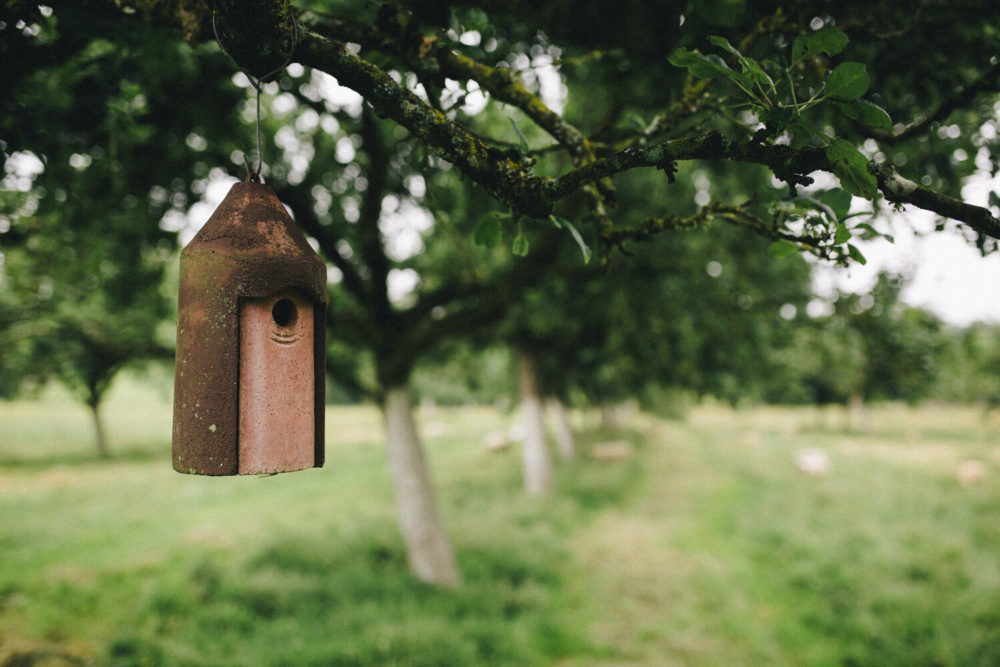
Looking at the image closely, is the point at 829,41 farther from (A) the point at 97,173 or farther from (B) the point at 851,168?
(A) the point at 97,173

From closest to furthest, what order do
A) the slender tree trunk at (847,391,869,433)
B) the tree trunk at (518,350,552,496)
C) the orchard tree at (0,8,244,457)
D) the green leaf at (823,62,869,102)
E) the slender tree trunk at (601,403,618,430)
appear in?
1. the green leaf at (823,62,869,102)
2. the orchard tree at (0,8,244,457)
3. the tree trunk at (518,350,552,496)
4. the slender tree trunk at (601,403,618,430)
5. the slender tree trunk at (847,391,869,433)

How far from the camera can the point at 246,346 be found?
1.58 metres

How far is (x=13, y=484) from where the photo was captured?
1431 cm

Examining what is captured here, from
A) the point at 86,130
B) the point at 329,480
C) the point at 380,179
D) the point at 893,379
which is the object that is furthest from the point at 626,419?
the point at 86,130

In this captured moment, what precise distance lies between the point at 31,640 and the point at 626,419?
36.6 m

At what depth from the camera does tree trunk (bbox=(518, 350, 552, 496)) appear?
→ 42.0ft

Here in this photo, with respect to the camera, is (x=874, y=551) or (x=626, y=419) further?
(x=626, y=419)

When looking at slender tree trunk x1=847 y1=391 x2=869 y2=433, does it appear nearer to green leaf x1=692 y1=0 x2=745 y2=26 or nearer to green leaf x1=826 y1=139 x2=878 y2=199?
green leaf x1=826 y1=139 x2=878 y2=199

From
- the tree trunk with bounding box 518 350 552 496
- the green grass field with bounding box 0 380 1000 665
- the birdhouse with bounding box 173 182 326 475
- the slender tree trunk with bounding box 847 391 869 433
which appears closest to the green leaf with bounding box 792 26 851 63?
the birdhouse with bounding box 173 182 326 475

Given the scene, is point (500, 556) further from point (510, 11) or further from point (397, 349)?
point (510, 11)

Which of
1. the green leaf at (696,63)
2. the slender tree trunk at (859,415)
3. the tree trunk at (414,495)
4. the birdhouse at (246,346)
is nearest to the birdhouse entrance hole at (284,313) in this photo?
the birdhouse at (246,346)

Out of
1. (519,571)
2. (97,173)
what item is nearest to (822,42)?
(97,173)

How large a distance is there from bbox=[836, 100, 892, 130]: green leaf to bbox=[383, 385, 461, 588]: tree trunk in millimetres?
5874

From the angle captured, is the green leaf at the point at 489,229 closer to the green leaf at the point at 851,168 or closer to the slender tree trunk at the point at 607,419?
the green leaf at the point at 851,168
